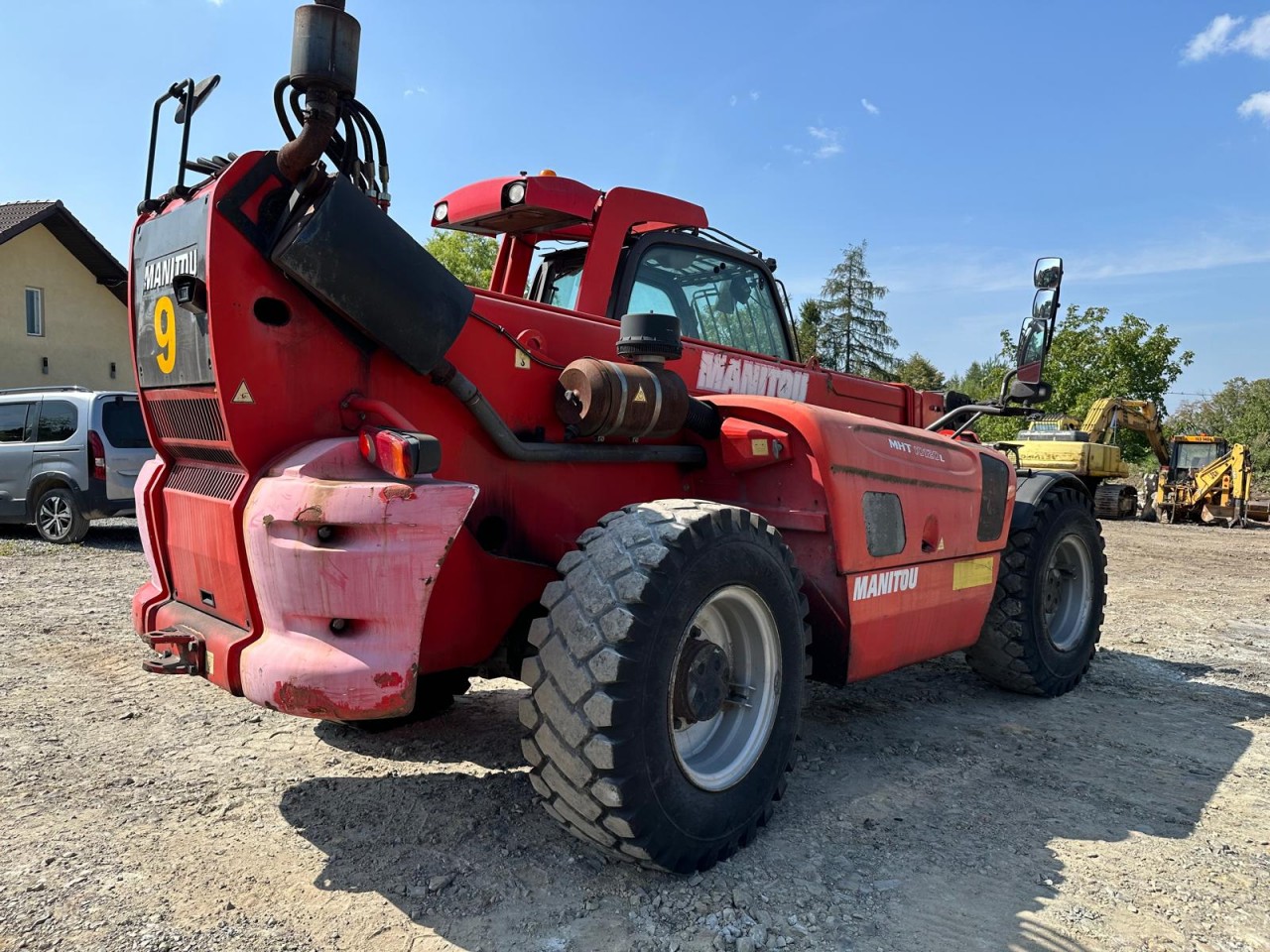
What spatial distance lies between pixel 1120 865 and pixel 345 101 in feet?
11.9

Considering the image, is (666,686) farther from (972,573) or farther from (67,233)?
(67,233)

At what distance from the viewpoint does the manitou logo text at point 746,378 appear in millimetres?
4418

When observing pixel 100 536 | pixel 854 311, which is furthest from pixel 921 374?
pixel 100 536

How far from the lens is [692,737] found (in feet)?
11.1

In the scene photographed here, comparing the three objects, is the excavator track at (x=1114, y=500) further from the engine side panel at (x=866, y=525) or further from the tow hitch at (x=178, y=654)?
the tow hitch at (x=178, y=654)

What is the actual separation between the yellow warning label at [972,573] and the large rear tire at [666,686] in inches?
59.6

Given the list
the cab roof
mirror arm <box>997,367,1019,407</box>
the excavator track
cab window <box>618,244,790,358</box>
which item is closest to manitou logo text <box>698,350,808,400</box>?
cab window <box>618,244,790,358</box>

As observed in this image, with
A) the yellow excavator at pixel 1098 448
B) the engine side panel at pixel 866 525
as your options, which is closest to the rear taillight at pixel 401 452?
the engine side panel at pixel 866 525

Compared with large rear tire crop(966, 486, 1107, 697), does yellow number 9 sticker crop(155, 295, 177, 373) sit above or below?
above

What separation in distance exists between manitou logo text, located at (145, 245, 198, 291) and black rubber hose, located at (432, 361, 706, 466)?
0.82 metres

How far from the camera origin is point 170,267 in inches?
123

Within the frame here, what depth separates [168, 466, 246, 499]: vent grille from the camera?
10.1 ft

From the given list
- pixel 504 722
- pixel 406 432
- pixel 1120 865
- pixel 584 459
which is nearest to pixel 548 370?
pixel 584 459

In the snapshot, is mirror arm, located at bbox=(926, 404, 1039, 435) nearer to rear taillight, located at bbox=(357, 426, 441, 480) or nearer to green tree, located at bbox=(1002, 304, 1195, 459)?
rear taillight, located at bbox=(357, 426, 441, 480)
